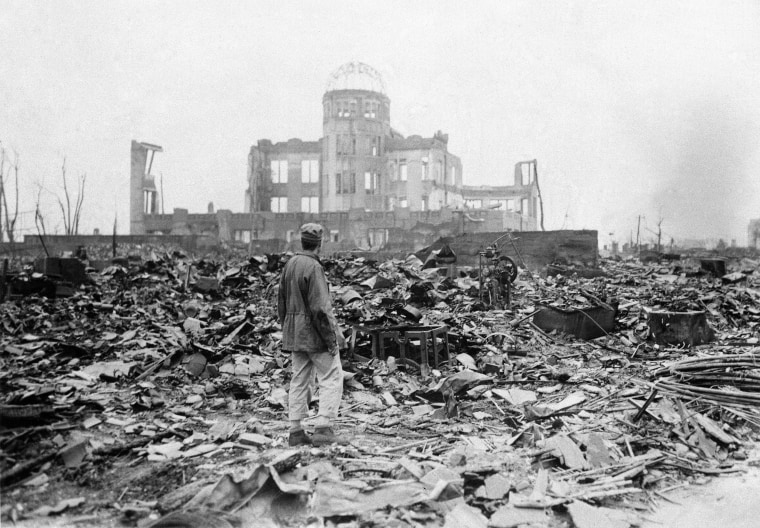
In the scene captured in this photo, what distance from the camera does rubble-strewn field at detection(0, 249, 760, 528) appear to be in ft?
11.2

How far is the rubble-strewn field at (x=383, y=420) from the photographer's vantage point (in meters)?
3.41

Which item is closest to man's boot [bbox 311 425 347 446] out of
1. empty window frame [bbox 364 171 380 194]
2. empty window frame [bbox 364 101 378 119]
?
empty window frame [bbox 364 171 380 194]

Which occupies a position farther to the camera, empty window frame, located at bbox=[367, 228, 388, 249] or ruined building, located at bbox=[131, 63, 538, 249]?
ruined building, located at bbox=[131, 63, 538, 249]

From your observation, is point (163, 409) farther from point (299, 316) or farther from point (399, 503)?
point (399, 503)

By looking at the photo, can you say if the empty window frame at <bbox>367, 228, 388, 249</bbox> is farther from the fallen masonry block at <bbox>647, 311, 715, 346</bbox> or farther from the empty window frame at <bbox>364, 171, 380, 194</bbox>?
the fallen masonry block at <bbox>647, 311, 715, 346</bbox>

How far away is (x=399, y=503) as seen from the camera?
11.1 feet

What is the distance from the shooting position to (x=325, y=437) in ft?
15.1

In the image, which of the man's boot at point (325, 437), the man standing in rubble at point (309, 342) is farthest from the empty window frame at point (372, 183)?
the man's boot at point (325, 437)

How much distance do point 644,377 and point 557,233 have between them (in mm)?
13275

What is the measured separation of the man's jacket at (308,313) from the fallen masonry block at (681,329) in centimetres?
607

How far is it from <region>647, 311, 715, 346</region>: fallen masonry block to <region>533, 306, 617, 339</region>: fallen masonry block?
0.78 meters

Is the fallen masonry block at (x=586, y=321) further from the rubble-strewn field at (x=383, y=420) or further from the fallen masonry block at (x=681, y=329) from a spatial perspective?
the fallen masonry block at (x=681, y=329)

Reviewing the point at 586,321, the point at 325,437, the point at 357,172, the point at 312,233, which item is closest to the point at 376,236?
the point at 357,172

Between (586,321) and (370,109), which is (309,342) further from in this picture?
(370,109)
